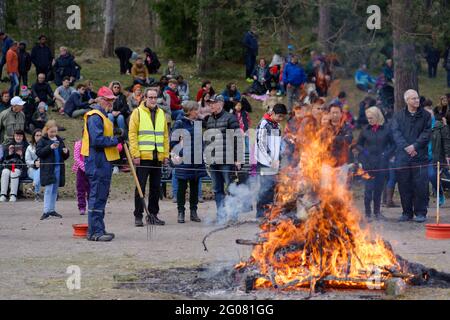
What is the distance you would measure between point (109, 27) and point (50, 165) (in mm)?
22098

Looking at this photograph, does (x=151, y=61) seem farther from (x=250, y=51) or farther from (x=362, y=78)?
(x=362, y=78)

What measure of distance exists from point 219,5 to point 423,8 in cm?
1015

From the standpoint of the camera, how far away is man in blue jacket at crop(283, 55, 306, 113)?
2680 centimetres

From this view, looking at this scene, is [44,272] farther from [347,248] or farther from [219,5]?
[219,5]

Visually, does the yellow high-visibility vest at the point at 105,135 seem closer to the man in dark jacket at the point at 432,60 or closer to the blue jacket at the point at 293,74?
the blue jacket at the point at 293,74

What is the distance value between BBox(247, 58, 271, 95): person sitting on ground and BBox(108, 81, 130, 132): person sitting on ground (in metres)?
7.83

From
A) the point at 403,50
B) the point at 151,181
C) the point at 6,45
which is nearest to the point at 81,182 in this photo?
the point at 151,181

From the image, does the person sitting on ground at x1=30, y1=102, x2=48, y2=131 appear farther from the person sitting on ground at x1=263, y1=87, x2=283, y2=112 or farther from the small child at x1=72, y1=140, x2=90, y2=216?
the person sitting on ground at x1=263, y1=87, x2=283, y2=112

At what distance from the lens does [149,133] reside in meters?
15.0

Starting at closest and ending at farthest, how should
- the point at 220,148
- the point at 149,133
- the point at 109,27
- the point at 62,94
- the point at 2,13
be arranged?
the point at 149,133, the point at 220,148, the point at 62,94, the point at 2,13, the point at 109,27

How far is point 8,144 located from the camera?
63.9 ft

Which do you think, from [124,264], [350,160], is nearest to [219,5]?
[350,160]

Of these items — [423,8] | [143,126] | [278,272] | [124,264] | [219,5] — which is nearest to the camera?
[278,272]

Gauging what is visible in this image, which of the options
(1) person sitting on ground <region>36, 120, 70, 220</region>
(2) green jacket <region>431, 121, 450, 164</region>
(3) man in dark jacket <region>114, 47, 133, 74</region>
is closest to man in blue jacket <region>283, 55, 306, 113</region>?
(3) man in dark jacket <region>114, 47, 133, 74</region>
